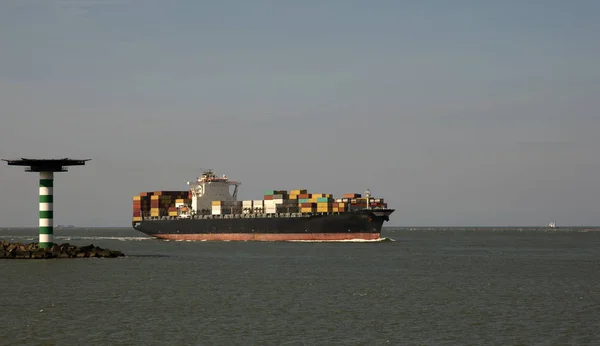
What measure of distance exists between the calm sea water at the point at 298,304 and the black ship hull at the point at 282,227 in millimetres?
37876

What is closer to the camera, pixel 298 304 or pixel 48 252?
pixel 298 304

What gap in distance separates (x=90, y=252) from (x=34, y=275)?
77.1 feet

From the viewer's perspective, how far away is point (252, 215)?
422 ft

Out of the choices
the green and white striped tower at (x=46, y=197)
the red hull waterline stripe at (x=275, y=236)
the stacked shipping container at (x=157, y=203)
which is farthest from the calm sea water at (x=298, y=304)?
the stacked shipping container at (x=157, y=203)

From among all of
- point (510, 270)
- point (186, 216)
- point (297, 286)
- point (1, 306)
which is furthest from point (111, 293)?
point (186, 216)

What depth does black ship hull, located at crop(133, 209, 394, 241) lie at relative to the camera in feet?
378

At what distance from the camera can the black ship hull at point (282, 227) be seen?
115m

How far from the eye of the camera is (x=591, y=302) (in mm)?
45750

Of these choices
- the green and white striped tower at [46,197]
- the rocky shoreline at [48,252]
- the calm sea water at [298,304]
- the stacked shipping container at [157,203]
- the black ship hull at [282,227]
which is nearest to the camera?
the calm sea water at [298,304]

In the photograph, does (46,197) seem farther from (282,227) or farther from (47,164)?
(282,227)

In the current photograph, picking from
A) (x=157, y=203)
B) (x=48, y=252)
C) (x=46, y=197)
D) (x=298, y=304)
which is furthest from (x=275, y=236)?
(x=298, y=304)

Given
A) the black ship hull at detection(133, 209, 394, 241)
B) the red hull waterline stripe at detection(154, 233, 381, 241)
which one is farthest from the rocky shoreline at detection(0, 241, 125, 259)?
the red hull waterline stripe at detection(154, 233, 381, 241)

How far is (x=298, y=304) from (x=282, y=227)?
7749cm

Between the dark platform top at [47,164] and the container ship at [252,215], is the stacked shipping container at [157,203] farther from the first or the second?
the dark platform top at [47,164]
